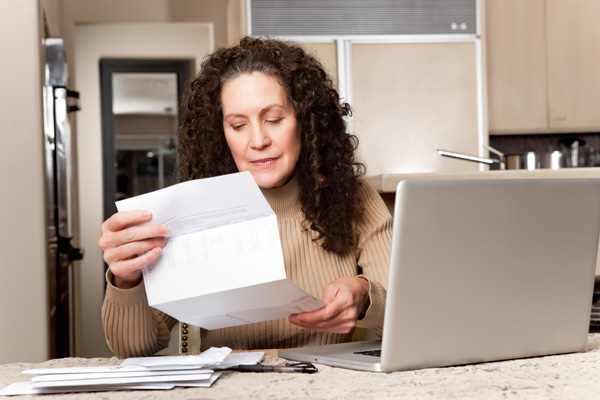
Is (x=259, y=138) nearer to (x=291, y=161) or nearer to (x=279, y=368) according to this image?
(x=291, y=161)

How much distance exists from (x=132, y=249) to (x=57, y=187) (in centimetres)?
220

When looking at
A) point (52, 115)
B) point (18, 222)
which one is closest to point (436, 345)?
point (18, 222)

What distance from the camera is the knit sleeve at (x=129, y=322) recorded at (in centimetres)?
128

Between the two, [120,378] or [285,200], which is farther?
[285,200]

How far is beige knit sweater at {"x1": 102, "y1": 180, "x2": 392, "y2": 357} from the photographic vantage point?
4.33 ft

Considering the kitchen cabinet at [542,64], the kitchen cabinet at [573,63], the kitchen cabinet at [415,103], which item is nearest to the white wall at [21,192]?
the kitchen cabinet at [415,103]

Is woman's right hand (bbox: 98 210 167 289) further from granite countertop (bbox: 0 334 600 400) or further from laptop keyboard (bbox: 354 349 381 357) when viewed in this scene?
laptop keyboard (bbox: 354 349 381 357)

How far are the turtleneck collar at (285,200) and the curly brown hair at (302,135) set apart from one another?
0.02 m

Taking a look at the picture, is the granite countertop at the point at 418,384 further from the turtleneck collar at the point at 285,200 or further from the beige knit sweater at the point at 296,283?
the turtleneck collar at the point at 285,200

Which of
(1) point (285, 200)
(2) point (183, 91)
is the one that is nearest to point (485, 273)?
(1) point (285, 200)

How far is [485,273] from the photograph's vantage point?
1.03m

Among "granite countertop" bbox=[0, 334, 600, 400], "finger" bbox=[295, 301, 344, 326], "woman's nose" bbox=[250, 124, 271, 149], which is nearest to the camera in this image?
"granite countertop" bbox=[0, 334, 600, 400]

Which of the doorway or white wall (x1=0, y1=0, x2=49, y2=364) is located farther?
the doorway

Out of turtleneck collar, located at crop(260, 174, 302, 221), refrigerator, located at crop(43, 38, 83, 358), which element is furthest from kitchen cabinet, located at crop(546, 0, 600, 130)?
turtleneck collar, located at crop(260, 174, 302, 221)
